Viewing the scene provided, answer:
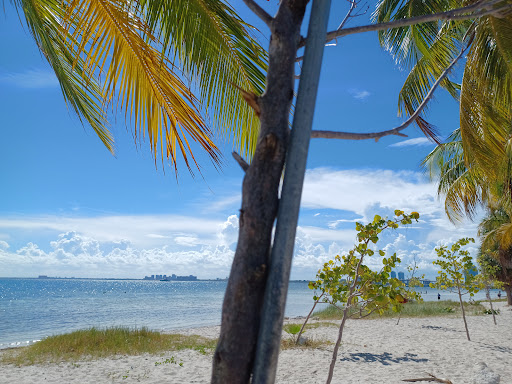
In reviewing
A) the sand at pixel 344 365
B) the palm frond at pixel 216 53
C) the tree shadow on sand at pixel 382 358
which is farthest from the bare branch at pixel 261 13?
the tree shadow on sand at pixel 382 358

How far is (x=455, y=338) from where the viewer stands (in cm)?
1223

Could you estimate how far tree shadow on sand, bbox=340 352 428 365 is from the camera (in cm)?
895

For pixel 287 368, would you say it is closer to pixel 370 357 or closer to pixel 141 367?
pixel 370 357

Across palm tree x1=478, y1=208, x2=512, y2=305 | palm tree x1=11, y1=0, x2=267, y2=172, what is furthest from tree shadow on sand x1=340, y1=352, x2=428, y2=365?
palm tree x1=478, y1=208, x2=512, y2=305

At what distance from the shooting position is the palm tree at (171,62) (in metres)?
2.77

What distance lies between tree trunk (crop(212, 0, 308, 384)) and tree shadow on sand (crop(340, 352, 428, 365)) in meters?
8.23

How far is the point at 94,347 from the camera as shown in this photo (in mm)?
10453

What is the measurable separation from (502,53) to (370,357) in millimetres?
7033

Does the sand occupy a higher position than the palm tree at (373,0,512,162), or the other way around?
the palm tree at (373,0,512,162)

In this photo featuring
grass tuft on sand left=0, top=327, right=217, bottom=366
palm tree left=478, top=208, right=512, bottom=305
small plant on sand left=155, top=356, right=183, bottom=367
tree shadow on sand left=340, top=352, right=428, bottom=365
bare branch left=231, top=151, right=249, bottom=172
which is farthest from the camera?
palm tree left=478, top=208, right=512, bottom=305

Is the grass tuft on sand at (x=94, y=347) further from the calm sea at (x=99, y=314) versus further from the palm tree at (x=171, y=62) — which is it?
the palm tree at (x=171, y=62)

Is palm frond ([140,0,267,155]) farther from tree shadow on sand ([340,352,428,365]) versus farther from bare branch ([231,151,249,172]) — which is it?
tree shadow on sand ([340,352,428,365])

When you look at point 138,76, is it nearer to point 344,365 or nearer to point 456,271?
point 344,365

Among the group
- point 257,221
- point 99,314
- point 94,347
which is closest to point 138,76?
point 257,221
